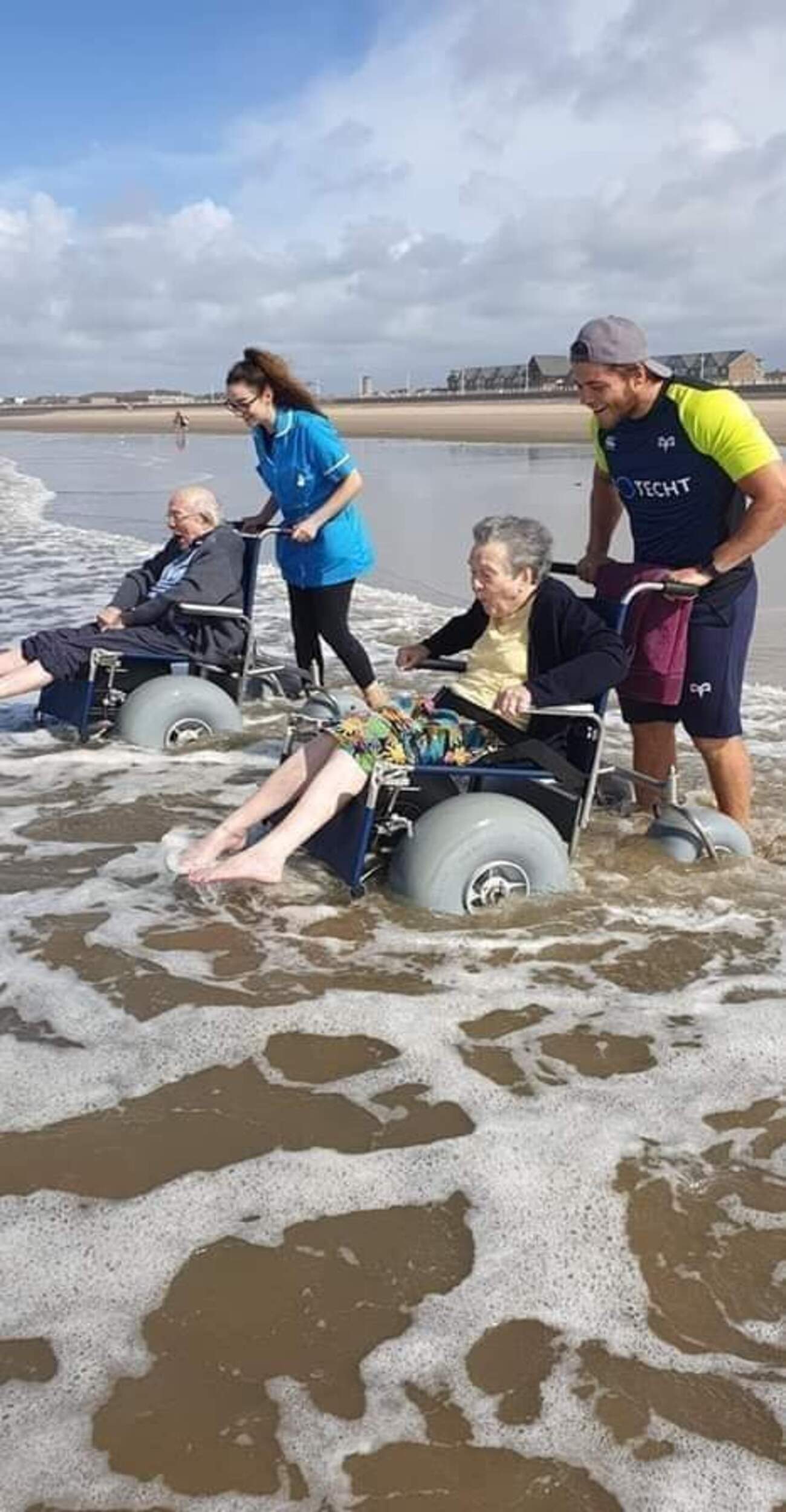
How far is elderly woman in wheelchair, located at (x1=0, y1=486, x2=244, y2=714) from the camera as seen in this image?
5.96 meters

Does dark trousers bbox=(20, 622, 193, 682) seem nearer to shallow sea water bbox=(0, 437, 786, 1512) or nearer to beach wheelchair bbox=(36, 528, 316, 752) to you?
beach wheelchair bbox=(36, 528, 316, 752)

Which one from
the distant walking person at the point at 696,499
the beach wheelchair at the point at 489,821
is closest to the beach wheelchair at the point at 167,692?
the beach wheelchair at the point at 489,821

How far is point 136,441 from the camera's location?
5094 centimetres

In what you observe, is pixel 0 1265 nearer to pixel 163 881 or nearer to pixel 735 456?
pixel 163 881

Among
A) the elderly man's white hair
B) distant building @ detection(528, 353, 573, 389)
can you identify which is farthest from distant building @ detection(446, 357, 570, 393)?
the elderly man's white hair

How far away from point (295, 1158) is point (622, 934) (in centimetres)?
151

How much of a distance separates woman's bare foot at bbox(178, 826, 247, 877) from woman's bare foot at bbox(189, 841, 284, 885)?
125 millimetres

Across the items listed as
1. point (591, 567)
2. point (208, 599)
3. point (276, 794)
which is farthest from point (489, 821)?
point (208, 599)

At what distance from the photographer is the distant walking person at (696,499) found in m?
3.83

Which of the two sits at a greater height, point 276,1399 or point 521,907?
point 521,907

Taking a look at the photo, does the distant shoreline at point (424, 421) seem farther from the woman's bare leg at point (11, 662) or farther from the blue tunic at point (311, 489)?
the woman's bare leg at point (11, 662)

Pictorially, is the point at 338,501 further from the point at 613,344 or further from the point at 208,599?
the point at 613,344

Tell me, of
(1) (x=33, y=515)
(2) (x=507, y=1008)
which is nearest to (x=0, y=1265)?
(2) (x=507, y=1008)

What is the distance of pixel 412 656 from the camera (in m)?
4.26
